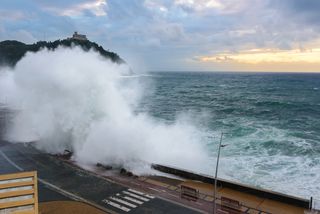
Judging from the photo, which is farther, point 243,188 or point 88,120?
point 88,120

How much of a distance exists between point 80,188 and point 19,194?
7514 mm

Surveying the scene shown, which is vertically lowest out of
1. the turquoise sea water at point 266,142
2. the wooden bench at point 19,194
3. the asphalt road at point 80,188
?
the asphalt road at point 80,188

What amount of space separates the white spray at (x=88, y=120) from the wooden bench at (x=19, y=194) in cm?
1108

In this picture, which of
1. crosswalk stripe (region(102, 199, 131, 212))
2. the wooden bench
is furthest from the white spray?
the wooden bench

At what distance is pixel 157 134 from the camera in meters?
29.3

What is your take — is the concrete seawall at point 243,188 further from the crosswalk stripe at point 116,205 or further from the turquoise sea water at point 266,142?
the crosswalk stripe at point 116,205

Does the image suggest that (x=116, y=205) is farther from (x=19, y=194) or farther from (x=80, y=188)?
(x=19, y=194)

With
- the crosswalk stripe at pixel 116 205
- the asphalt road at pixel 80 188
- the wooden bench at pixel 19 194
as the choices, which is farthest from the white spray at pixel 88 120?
the wooden bench at pixel 19 194

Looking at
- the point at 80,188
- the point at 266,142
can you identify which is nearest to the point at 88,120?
the point at 80,188

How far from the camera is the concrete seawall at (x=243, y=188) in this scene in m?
16.9

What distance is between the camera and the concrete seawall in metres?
16.9

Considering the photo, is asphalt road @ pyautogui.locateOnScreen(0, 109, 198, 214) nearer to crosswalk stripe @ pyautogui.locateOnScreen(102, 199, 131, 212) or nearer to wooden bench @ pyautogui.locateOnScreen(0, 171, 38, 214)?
crosswalk stripe @ pyautogui.locateOnScreen(102, 199, 131, 212)

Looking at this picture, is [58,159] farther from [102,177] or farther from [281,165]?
[281,165]

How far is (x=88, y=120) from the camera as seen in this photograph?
27.5m
